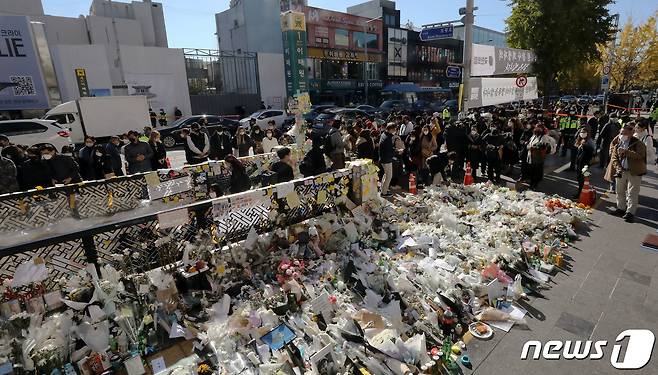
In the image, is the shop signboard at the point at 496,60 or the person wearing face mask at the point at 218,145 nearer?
the person wearing face mask at the point at 218,145

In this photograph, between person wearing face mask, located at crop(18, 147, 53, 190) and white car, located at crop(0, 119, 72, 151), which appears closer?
person wearing face mask, located at crop(18, 147, 53, 190)

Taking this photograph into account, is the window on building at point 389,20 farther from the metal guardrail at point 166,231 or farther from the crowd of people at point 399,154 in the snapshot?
the metal guardrail at point 166,231

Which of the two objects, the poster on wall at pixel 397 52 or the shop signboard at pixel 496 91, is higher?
the poster on wall at pixel 397 52

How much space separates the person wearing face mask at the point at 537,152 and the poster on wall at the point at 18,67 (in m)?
25.4

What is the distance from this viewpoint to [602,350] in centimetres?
363

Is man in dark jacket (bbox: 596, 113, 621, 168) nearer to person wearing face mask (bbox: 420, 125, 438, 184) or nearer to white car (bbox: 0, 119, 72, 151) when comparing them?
person wearing face mask (bbox: 420, 125, 438, 184)

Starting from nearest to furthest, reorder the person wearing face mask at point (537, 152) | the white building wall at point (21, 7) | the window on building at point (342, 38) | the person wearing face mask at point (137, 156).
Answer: the person wearing face mask at point (137, 156) < the person wearing face mask at point (537, 152) < the white building wall at point (21, 7) < the window on building at point (342, 38)

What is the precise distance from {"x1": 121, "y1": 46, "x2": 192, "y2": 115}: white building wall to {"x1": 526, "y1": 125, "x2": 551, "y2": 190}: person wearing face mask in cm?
2465

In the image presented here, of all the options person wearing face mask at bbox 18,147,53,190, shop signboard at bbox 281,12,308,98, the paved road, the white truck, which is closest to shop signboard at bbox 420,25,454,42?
the paved road

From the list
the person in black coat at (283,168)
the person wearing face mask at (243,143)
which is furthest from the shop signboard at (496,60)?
the person in black coat at (283,168)

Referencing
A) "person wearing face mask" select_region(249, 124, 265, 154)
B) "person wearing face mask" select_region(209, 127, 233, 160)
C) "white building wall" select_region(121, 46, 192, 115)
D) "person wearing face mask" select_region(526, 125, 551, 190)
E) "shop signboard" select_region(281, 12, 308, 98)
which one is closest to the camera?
"person wearing face mask" select_region(526, 125, 551, 190)

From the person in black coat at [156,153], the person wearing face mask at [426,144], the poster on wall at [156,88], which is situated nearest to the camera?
the person in black coat at [156,153]

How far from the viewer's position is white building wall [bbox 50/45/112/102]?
874 inches

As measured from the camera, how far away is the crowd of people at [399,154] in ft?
22.4
